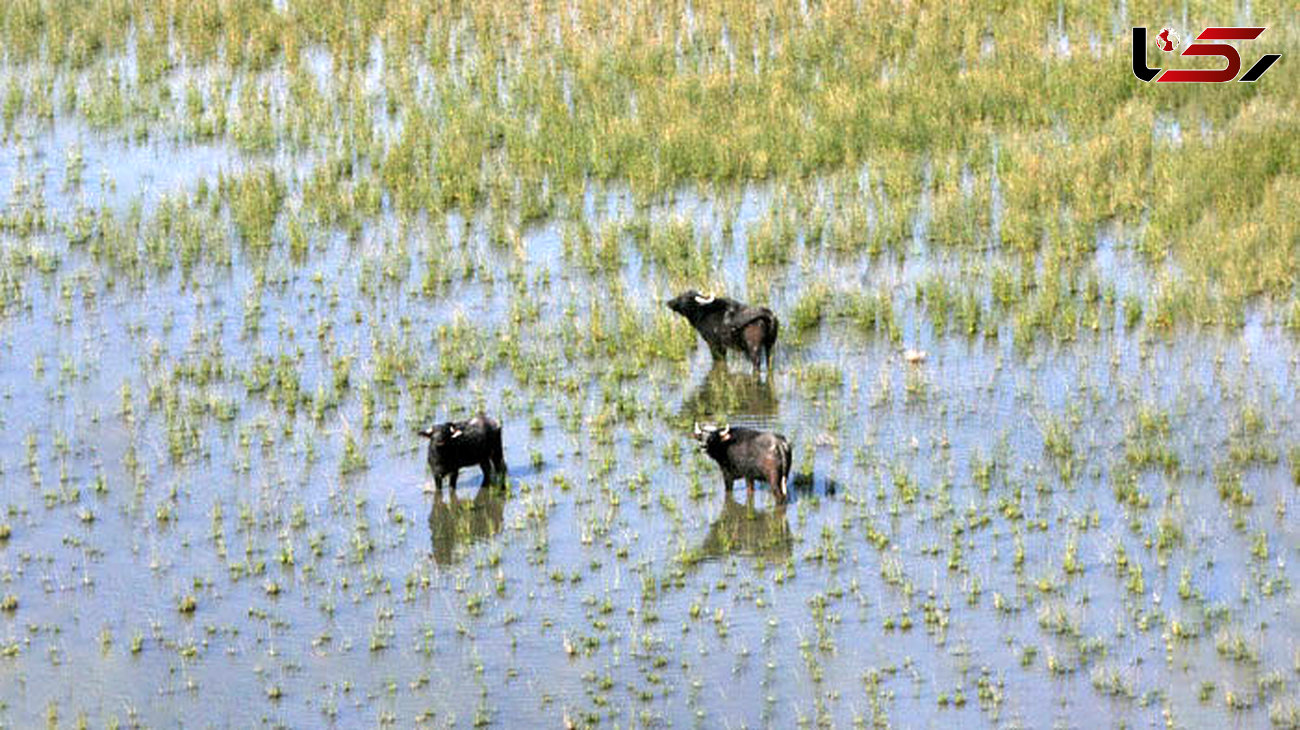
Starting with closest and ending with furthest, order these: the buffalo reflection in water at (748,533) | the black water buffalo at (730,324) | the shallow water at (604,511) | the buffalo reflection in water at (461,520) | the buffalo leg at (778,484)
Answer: the shallow water at (604,511) → the buffalo reflection in water at (748,533) → the buffalo reflection in water at (461,520) → the buffalo leg at (778,484) → the black water buffalo at (730,324)

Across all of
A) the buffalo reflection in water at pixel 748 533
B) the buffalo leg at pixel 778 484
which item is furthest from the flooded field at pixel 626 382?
the buffalo leg at pixel 778 484

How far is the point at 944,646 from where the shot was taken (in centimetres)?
1545

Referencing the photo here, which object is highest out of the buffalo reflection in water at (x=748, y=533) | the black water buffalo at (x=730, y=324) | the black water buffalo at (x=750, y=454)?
the black water buffalo at (x=730, y=324)

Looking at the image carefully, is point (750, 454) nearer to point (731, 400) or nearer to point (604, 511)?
point (604, 511)

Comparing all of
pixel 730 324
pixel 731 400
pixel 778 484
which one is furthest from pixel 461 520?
pixel 730 324

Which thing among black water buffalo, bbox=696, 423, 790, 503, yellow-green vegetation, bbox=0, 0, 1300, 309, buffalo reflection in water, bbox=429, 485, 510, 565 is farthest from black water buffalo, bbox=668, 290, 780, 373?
buffalo reflection in water, bbox=429, 485, 510, 565

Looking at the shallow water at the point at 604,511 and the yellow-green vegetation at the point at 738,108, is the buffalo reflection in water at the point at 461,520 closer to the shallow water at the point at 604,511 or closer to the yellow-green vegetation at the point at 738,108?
the shallow water at the point at 604,511

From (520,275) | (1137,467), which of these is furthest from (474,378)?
(1137,467)

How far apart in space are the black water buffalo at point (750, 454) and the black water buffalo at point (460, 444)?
160 cm

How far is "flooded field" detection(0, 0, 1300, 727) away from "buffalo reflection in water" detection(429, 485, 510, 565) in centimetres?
4

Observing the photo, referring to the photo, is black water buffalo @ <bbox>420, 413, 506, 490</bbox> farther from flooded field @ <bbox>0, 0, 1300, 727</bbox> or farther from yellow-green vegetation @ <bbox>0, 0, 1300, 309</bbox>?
yellow-green vegetation @ <bbox>0, 0, 1300, 309</bbox>

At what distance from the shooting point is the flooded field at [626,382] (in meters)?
15.5

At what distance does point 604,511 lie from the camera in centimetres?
1802

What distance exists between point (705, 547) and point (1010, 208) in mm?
7826
